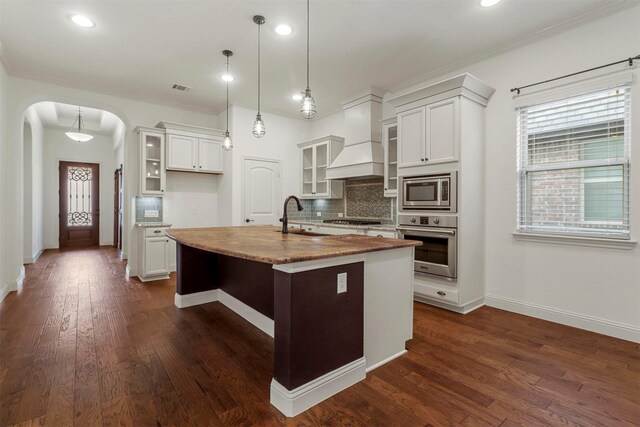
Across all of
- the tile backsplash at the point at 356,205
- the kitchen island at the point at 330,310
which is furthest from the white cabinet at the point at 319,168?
the kitchen island at the point at 330,310

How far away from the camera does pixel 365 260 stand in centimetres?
215

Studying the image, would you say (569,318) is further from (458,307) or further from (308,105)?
(308,105)

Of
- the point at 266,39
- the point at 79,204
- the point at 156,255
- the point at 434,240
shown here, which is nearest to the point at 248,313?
the point at 434,240

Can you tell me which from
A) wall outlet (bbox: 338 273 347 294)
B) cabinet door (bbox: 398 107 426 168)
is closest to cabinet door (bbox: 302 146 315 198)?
cabinet door (bbox: 398 107 426 168)

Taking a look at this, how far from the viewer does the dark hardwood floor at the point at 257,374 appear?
174cm

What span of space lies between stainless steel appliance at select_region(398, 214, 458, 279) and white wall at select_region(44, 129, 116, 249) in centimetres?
865

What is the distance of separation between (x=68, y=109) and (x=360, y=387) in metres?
7.93

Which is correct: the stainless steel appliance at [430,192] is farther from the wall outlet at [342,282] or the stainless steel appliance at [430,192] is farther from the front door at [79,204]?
the front door at [79,204]

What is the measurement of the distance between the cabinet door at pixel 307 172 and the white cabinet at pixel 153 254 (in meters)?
2.64

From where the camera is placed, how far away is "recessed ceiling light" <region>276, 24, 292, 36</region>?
122 inches

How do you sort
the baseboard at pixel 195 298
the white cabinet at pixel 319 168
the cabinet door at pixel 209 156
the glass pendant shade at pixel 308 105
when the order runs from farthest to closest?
the white cabinet at pixel 319 168
the cabinet door at pixel 209 156
the baseboard at pixel 195 298
the glass pendant shade at pixel 308 105

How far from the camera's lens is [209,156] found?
550 centimetres

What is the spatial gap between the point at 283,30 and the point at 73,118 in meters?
6.90

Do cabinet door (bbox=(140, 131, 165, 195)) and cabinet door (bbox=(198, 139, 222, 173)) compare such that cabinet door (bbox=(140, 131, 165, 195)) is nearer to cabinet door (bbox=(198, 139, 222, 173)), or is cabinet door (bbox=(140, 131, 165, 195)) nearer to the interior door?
cabinet door (bbox=(198, 139, 222, 173))
